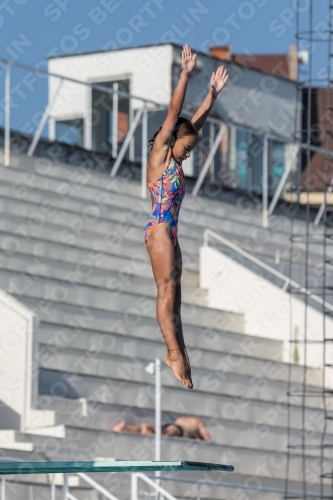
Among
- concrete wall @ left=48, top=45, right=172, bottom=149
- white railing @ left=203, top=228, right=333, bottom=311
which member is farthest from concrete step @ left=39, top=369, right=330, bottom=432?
concrete wall @ left=48, top=45, right=172, bottom=149

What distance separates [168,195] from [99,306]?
7079 millimetres

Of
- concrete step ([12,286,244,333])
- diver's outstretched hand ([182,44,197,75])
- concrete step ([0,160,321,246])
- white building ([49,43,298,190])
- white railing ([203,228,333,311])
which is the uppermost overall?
white building ([49,43,298,190])

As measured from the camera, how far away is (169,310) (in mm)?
7051

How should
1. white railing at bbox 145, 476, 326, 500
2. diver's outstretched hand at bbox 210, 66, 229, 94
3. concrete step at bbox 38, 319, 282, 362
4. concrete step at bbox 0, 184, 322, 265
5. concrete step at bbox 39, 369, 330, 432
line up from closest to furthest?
diver's outstretched hand at bbox 210, 66, 229, 94
white railing at bbox 145, 476, 326, 500
concrete step at bbox 39, 369, 330, 432
concrete step at bbox 38, 319, 282, 362
concrete step at bbox 0, 184, 322, 265

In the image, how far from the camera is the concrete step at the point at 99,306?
13383 mm

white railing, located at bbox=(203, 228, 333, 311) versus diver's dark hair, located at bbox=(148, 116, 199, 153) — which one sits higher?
white railing, located at bbox=(203, 228, 333, 311)

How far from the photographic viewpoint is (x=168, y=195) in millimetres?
7043

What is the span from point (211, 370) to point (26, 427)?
2557mm

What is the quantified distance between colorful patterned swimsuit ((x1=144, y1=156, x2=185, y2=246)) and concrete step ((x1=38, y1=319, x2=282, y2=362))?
5.95m

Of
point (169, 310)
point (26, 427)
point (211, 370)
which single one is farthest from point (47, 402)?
point (169, 310)

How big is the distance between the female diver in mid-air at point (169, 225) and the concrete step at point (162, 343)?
19.5ft

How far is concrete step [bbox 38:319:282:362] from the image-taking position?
42.9ft

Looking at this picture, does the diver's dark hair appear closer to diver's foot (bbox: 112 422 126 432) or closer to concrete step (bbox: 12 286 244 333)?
diver's foot (bbox: 112 422 126 432)

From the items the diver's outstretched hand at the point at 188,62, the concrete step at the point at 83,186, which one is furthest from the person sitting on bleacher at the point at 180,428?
the diver's outstretched hand at the point at 188,62
